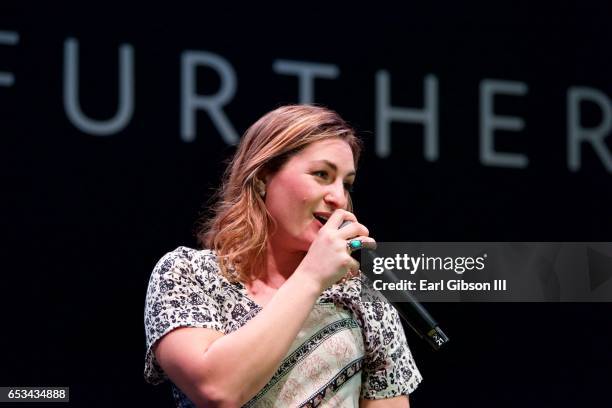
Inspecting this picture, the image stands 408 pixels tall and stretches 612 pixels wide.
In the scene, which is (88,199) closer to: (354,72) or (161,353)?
(354,72)

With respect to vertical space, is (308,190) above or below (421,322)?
above

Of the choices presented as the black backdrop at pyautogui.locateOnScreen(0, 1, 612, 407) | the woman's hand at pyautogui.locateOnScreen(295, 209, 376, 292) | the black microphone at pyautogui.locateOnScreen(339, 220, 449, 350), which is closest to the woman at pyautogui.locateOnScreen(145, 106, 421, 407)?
the woman's hand at pyautogui.locateOnScreen(295, 209, 376, 292)

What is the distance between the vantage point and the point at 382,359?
1.89m

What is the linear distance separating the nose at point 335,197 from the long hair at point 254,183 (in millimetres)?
98

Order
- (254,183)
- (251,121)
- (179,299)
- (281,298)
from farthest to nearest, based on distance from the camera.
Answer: (251,121)
(254,183)
(179,299)
(281,298)

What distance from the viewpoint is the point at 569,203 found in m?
3.71

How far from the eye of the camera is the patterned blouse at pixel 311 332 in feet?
5.67

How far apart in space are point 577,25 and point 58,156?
222 centimetres

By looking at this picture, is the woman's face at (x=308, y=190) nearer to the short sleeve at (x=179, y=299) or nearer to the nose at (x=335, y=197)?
the nose at (x=335, y=197)

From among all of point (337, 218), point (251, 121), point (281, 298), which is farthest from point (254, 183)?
point (251, 121)

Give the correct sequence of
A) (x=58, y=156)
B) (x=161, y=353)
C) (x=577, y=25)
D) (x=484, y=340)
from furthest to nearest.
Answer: (x=577, y=25) < (x=484, y=340) < (x=58, y=156) < (x=161, y=353)

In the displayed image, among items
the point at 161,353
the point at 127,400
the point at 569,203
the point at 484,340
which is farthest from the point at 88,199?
the point at 569,203

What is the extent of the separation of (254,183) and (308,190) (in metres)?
0.16

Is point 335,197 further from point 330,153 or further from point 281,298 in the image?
point 281,298
